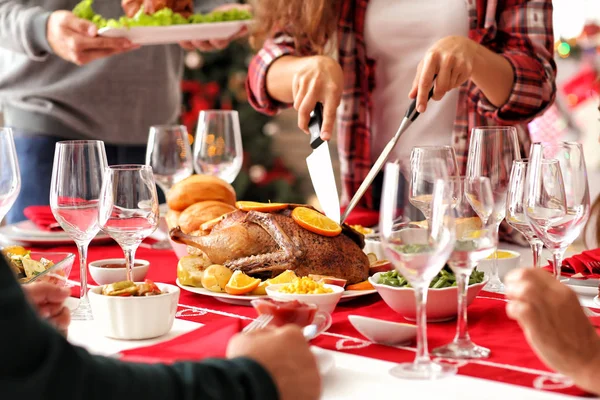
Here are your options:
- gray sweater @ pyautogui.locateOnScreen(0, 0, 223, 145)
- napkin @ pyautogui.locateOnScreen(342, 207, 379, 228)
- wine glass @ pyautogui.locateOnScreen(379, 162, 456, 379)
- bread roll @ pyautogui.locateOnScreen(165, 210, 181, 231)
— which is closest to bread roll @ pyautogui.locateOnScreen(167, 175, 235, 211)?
bread roll @ pyautogui.locateOnScreen(165, 210, 181, 231)

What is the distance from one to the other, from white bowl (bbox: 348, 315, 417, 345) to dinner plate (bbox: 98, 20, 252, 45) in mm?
1233

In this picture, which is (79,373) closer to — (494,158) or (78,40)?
(494,158)

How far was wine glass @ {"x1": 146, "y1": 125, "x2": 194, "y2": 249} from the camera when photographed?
1.94m

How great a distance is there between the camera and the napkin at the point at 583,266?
143 centimetres

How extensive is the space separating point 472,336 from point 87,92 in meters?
1.81

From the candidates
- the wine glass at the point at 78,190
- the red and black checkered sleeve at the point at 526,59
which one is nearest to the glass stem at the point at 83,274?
the wine glass at the point at 78,190

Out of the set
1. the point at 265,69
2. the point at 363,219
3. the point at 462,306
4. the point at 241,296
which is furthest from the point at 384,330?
the point at 265,69

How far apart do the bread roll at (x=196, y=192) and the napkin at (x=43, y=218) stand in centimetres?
34

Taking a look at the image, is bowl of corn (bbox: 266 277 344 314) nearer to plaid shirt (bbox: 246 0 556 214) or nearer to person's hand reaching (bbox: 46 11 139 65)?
plaid shirt (bbox: 246 0 556 214)

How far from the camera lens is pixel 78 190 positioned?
1354 mm

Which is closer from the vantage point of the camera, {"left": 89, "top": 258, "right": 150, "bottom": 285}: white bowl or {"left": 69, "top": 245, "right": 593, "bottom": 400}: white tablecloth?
{"left": 69, "top": 245, "right": 593, "bottom": 400}: white tablecloth

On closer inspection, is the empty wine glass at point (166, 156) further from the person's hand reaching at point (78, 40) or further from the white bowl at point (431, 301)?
the white bowl at point (431, 301)

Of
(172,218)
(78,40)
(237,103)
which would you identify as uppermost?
(78,40)

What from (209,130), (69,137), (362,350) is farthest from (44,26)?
(362,350)
